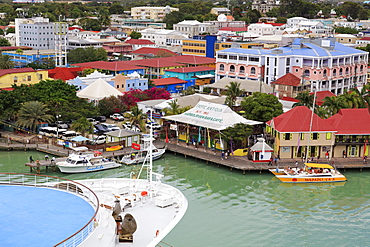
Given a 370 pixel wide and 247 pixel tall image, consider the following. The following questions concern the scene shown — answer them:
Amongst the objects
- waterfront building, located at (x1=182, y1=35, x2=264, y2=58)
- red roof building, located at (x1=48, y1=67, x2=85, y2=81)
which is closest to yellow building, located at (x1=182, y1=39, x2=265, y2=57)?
waterfront building, located at (x1=182, y1=35, x2=264, y2=58)

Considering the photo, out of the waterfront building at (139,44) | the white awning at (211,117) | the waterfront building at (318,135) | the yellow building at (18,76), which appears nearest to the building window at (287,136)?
the waterfront building at (318,135)

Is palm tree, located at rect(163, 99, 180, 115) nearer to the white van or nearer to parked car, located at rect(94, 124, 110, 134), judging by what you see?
parked car, located at rect(94, 124, 110, 134)

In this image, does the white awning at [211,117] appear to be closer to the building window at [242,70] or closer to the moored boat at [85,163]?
the moored boat at [85,163]

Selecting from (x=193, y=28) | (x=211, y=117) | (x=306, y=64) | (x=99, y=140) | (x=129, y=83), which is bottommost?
(x=99, y=140)

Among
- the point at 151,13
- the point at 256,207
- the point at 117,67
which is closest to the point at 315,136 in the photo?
the point at 256,207

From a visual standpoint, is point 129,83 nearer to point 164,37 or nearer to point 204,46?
point 204,46

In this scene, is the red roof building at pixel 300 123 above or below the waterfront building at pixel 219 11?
below
